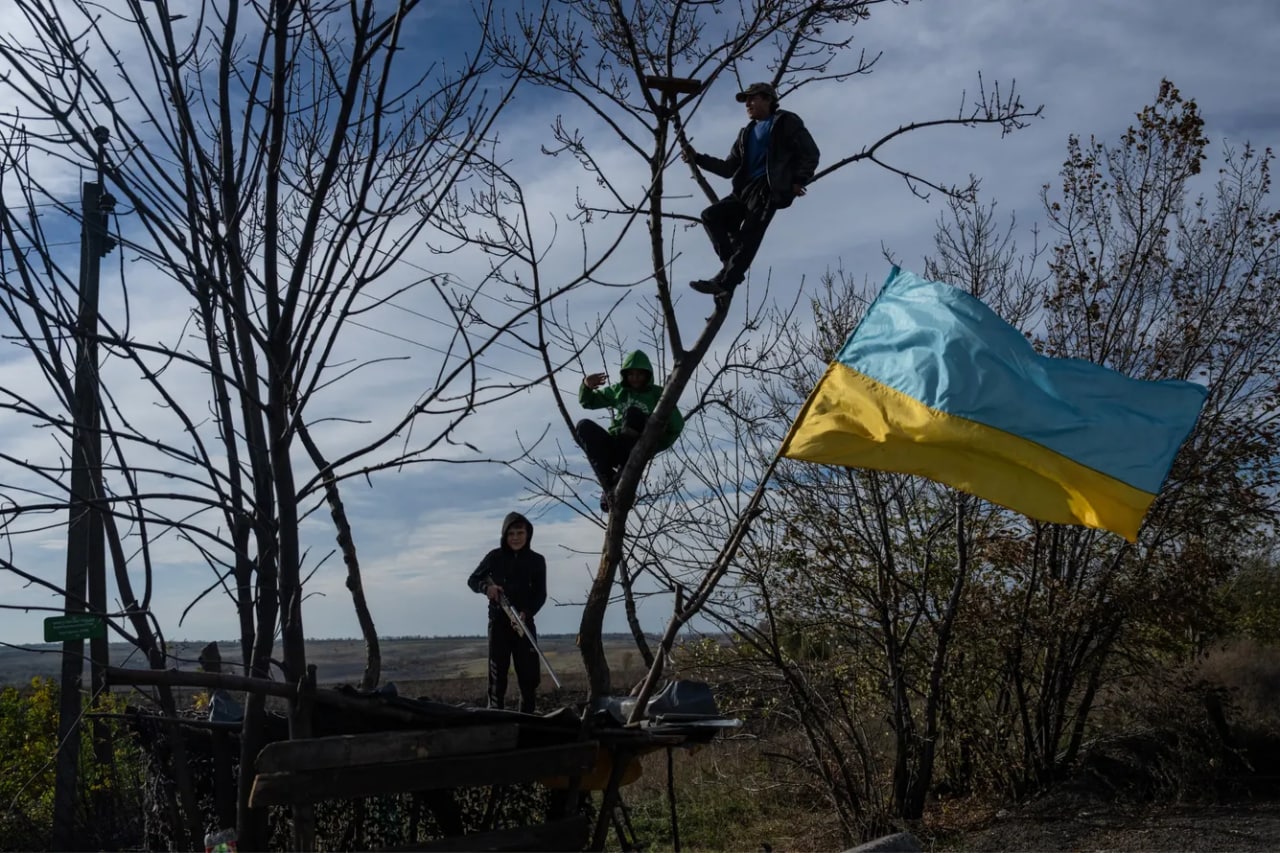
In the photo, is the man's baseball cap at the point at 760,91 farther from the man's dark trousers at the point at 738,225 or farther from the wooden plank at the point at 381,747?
the wooden plank at the point at 381,747

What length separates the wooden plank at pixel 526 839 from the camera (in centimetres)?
486

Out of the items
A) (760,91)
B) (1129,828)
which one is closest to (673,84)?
(760,91)

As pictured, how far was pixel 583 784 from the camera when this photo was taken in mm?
5895

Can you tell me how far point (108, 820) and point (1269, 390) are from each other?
1143cm

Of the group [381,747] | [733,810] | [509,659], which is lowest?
[733,810]

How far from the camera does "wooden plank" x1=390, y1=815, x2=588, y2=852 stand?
191 inches

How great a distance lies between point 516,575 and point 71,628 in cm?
257

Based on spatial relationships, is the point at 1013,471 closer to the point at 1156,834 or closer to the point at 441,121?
the point at 441,121

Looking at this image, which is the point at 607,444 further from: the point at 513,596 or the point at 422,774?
the point at 422,774

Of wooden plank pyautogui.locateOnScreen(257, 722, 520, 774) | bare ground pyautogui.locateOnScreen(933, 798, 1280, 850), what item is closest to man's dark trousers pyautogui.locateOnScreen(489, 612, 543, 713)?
wooden plank pyautogui.locateOnScreen(257, 722, 520, 774)

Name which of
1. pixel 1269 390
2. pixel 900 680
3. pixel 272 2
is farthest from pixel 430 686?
pixel 272 2

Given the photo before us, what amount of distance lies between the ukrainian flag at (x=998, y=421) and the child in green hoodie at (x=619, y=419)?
156cm

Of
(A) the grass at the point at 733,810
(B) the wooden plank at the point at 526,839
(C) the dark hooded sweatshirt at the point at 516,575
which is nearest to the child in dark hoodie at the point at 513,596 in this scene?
(C) the dark hooded sweatshirt at the point at 516,575

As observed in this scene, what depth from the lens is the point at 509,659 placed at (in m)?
7.42
